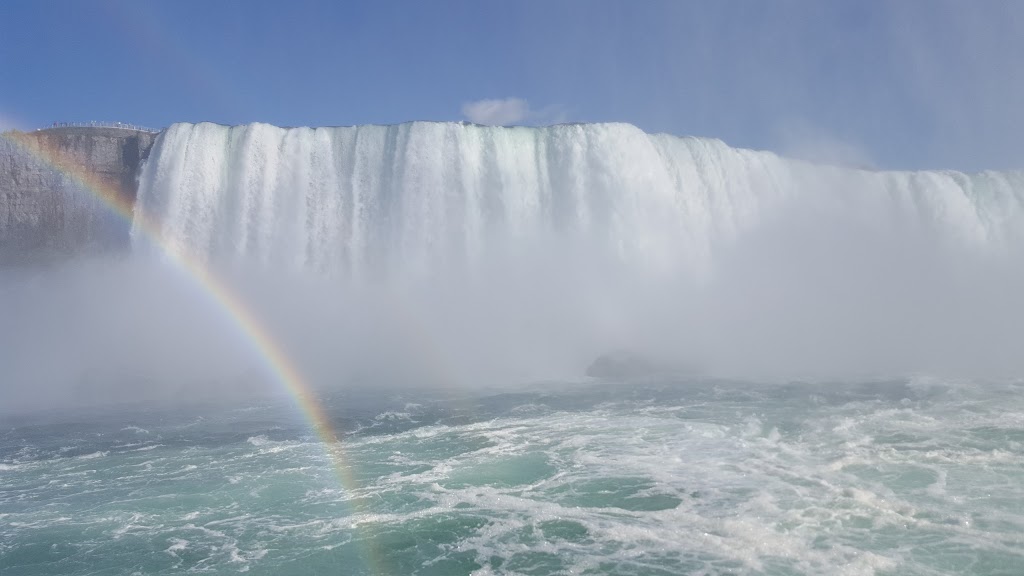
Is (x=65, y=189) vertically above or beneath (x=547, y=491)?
above

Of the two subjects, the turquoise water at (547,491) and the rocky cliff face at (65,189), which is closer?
the turquoise water at (547,491)

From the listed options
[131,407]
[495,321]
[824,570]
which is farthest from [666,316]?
[824,570]

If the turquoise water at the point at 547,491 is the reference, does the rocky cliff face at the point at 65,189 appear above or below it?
above

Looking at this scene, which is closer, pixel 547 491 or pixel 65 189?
pixel 547 491

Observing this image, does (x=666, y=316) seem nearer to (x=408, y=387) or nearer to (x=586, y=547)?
(x=408, y=387)
